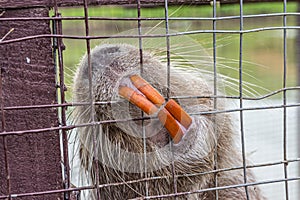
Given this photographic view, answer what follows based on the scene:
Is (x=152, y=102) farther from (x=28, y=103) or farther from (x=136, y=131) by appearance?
(x=28, y=103)

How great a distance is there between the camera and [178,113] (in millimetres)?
966

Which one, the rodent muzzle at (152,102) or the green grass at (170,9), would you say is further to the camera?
the green grass at (170,9)

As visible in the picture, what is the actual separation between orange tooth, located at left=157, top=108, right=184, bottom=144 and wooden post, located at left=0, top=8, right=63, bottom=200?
20 cm

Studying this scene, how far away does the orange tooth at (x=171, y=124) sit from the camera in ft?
3.10

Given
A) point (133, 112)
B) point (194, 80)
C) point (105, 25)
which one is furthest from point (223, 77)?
point (105, 25)

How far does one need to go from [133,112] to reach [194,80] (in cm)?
26

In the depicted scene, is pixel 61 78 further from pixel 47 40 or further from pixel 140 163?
pixel 140 163

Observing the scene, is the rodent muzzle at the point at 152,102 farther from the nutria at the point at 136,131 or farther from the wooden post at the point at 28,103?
the wooden post at the point at 28,103

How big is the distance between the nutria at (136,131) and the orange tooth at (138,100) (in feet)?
0.05

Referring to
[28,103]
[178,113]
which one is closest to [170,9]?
[178,113]

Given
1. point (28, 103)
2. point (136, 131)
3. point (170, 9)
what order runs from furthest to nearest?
point (170, 9) < point (136, 131) < point (28, 103)

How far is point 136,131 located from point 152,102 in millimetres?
97

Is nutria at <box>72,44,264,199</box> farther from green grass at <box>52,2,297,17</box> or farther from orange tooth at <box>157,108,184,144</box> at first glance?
green grass at <box>52,2,297,17</box>

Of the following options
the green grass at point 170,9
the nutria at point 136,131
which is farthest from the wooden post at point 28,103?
the green grass at point 170,9
